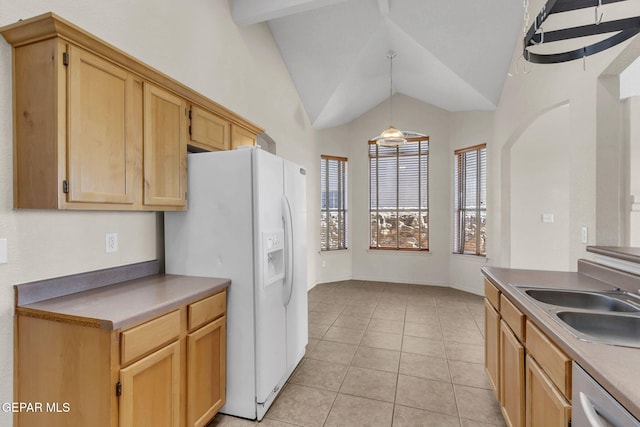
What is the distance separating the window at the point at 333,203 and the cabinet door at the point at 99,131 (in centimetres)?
414

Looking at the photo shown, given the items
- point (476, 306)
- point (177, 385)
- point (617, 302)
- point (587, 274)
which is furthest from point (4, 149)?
point (476, 306)

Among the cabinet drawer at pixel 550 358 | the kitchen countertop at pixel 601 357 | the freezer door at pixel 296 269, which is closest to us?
the kitchen countertop at pixel 601 357

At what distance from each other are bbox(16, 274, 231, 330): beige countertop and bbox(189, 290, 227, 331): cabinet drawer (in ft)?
0.15

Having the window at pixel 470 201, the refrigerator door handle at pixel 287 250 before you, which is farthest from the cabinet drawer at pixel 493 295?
the window at pixel 470 201

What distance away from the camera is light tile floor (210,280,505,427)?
203cm

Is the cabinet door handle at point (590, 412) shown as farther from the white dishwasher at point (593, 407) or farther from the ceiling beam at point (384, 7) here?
the ceiling beam at point (384, 7)

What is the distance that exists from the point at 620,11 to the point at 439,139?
3685mm

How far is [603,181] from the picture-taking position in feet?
6.79

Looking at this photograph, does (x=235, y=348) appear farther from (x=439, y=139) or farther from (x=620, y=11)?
(x=439, y=139)

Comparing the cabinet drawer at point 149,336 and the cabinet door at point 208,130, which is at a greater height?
the cabinet door at point 208,130

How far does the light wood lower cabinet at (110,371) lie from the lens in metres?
1.27

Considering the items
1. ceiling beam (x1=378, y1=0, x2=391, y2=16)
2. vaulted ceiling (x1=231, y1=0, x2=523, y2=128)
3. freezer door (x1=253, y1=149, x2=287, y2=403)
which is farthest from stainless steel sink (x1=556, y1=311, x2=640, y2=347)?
ceiling beam (x1=378, y1=0, x2=391, y2=16)

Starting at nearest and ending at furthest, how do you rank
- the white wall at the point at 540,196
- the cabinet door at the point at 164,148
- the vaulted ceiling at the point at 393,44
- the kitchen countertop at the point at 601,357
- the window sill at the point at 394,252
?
1. the kitchen countertop at the point at 601,357
2. the cabinet door at the point at 164,148
3. the vaulted ceiling at the point at 393,44
4. the white wall at the point at 540,196
5. the window sill at the point at 394,252

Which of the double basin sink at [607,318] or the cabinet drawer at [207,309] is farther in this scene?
the cabinet drawer at [207,309]
